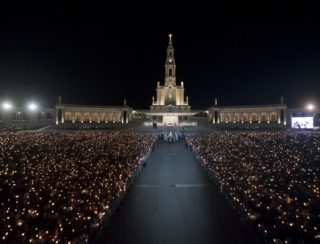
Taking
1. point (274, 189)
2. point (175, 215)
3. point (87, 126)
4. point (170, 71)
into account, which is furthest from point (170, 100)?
Result: point (175, 215)

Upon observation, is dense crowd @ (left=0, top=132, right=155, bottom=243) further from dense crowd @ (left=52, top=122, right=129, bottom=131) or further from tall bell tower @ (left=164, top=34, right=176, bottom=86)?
tall bell tower @ (left=164, top=34, right=176, bottom=86)

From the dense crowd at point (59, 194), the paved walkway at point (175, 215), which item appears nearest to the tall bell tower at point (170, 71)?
the dense crowd at point (59, 194)

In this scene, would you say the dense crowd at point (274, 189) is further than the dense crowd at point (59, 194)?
Yes

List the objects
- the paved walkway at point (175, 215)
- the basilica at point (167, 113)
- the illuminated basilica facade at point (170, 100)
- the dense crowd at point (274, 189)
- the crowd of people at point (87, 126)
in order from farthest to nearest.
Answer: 1. the illuminated basilica facade at point (170, 100)
2. the basilica at point (167, 113)
3. the crowd of people at point (87, 126)
4. the paved walkway at point (175, 215)
5. the dense crowd at point (274, 189)

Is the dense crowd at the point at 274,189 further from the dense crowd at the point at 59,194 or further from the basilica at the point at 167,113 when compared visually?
the basilica at the point at 167,113

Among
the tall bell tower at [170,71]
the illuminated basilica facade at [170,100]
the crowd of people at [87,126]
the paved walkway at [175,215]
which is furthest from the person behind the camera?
the tall bell tower at [170,71]

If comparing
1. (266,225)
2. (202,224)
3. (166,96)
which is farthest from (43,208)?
(166,96)

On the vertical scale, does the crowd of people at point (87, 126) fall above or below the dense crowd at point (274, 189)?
above
